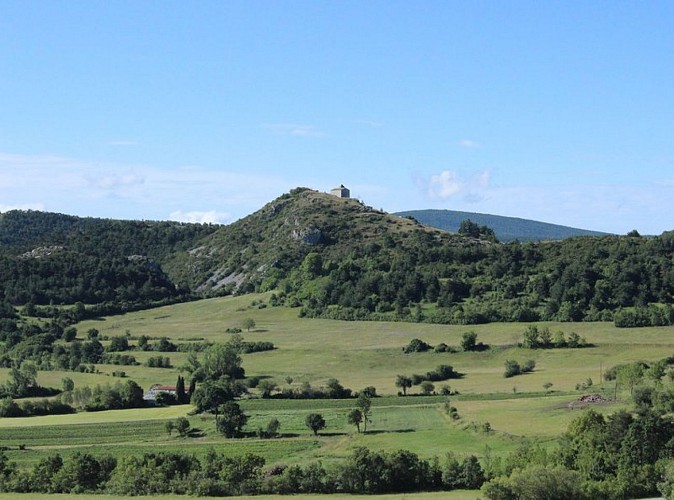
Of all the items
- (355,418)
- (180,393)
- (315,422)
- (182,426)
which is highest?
(180,393)

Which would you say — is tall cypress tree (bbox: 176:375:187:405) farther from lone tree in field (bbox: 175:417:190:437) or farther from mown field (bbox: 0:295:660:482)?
lone tree in field (bbox: 175:417:190:437)

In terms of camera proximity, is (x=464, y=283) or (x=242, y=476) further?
(x=464, y=283)

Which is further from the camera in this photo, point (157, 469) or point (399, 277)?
point (399, 277)

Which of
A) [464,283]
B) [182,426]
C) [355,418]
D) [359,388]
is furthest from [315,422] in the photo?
[464,283]

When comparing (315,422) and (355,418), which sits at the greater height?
(355,418)

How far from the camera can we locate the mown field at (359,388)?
74062mm

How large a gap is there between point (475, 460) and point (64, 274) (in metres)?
147

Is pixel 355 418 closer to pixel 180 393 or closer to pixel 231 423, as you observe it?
pixel 231 423

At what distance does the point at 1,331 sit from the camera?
150625 millimetres

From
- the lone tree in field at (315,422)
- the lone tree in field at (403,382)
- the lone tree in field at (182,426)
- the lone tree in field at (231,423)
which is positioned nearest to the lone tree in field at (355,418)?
the lone tree in field at (315,422)

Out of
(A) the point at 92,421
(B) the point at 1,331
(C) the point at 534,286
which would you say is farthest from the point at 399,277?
(A) the point at 92,421

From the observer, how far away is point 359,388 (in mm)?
105500

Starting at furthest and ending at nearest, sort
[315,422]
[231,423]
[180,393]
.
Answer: [180,393] → [231,423] → [315,422]

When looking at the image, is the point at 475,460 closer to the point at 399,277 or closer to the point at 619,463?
the point at 619,463
